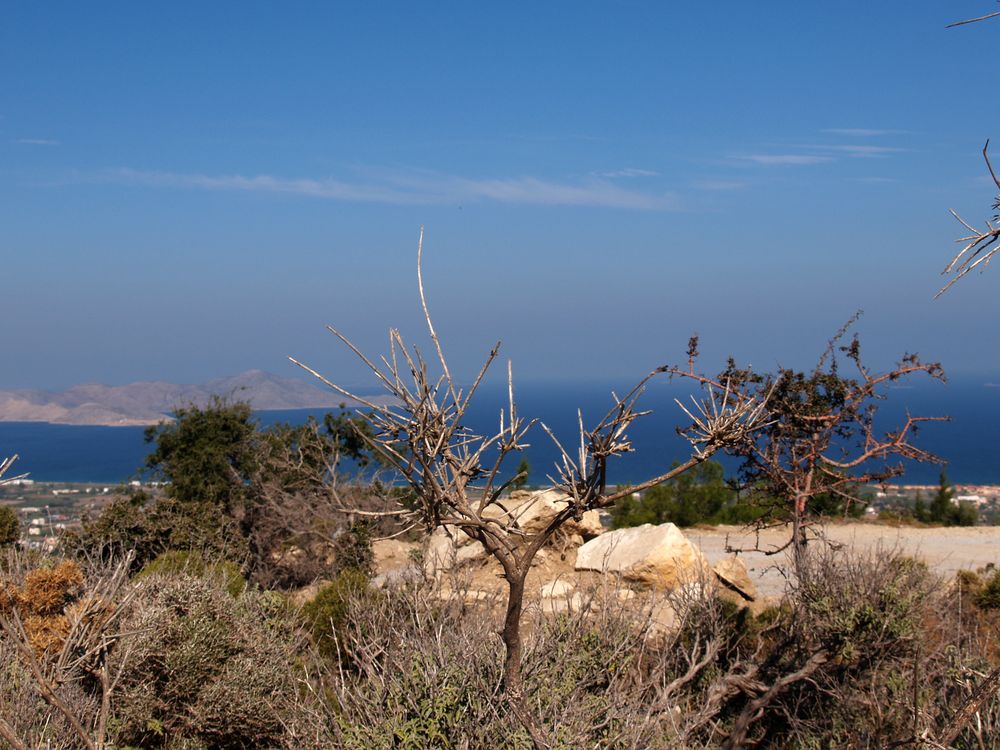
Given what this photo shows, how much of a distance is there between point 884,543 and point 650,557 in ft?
22.0

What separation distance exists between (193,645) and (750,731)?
219 inches

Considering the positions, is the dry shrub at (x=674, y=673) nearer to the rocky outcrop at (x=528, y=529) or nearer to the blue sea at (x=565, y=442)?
the rocky outcrop at (x=528, y=529)

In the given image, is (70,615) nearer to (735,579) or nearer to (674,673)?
(674,673)

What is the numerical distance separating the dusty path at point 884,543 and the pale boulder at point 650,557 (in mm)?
1712

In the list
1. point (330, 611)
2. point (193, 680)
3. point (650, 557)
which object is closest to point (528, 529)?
point (650, 557)

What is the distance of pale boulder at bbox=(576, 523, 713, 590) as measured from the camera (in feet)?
43.2

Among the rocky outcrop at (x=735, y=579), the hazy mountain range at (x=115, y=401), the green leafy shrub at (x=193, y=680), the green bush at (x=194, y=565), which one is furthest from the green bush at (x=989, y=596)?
the hazy mountain range at (x=115, y=401)

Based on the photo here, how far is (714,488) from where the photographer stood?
73.7 ft

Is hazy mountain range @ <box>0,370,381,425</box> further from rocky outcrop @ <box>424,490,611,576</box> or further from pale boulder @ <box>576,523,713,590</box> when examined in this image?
pale boulder @ <box>576,523,713,590</box>

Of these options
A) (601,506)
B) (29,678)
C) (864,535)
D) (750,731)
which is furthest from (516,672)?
(864,535)

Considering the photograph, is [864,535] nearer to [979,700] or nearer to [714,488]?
[714,488]

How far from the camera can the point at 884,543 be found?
17.7 metres

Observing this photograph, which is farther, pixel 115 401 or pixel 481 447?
pixel 115 401

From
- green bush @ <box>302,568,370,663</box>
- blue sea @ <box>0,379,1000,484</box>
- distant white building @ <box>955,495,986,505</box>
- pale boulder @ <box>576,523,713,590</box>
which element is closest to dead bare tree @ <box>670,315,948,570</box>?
pale boulder @ <box>576,523,713,590</box>
